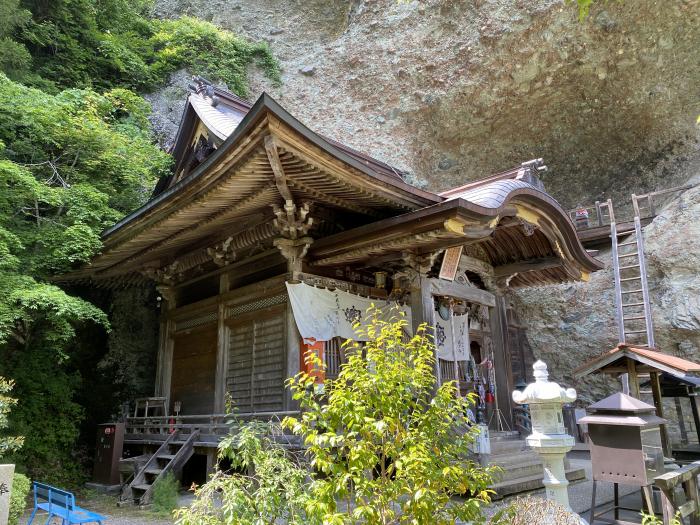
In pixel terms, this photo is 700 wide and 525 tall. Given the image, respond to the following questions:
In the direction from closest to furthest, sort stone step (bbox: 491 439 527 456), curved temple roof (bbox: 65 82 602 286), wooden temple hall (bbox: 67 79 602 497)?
1. curved temple roof (bbox: 65 82 602 286)
2. wooden temple hall (bbox: 67 79 602 497)
3. stone step (bbox: 491 439 527 456)

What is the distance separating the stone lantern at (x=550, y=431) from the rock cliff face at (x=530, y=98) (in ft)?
41.1

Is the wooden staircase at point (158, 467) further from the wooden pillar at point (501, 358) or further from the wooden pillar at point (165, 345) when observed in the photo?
the wooden pillar at point (501, 358)

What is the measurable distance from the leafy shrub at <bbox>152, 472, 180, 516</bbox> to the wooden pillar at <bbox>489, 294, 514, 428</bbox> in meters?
6.10

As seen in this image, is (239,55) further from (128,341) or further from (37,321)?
(37,321)

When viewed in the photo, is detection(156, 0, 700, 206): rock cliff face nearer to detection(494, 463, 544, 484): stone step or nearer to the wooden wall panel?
the wooden wall panel

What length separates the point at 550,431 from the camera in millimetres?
4027

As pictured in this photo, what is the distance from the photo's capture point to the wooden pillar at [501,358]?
9.66m

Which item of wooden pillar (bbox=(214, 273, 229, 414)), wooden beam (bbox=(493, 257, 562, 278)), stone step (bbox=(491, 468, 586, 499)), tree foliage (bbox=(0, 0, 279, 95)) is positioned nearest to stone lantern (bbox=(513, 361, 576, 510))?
stone step (bbox=(491, 468, 586, 499))

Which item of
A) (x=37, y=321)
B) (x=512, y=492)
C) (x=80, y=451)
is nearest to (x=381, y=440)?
(x=512, y=492)

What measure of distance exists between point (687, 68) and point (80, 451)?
22.5 meters

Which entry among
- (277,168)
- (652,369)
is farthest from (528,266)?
(277,168)

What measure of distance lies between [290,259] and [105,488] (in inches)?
201

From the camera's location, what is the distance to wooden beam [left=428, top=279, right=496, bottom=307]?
823 centimetres

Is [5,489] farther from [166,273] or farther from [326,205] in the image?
[166,273]
